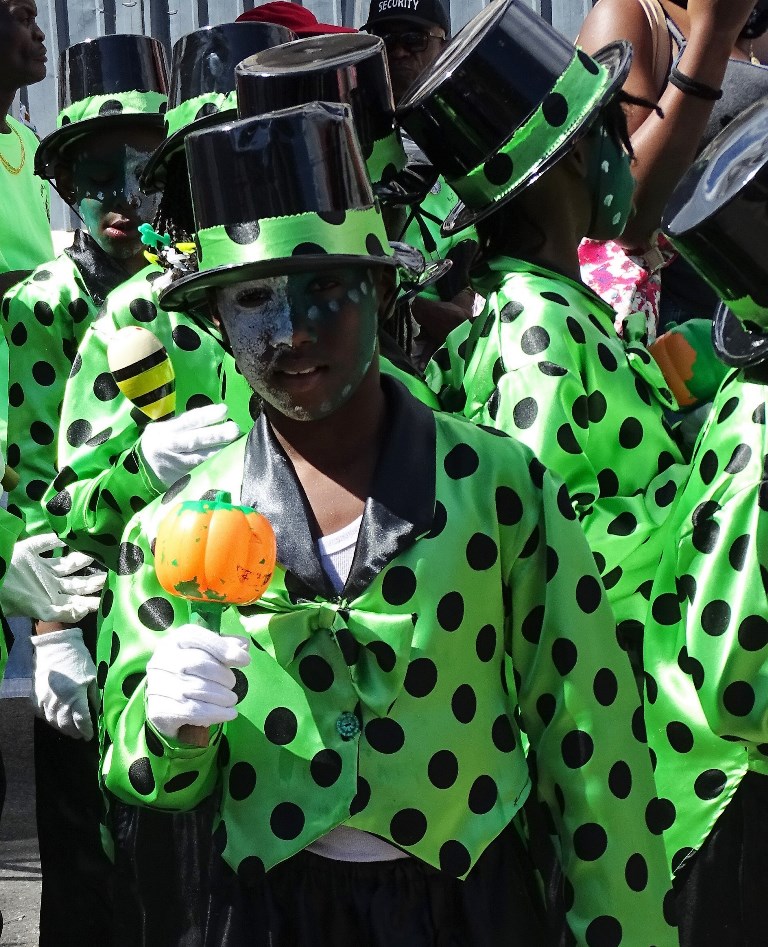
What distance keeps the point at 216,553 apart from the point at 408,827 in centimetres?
52

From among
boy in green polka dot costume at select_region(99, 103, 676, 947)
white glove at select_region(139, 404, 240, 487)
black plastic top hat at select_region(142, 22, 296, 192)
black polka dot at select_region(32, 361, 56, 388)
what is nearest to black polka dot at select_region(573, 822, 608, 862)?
boy in green polka dot costume at select_region(99, 103, 676, 947)

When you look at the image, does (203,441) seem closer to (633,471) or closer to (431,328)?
(633,471)

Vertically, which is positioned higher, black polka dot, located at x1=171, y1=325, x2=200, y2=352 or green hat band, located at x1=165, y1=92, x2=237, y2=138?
green hat band, located at x1=165, y1=92, x2=237, y2=138

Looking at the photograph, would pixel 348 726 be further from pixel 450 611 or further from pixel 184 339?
pixel 184 339

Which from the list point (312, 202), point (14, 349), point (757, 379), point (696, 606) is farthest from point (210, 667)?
point (14, 349)

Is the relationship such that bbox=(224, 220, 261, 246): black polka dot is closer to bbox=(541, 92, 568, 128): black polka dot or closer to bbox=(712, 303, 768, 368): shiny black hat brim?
bbox=(712, 303, 768, 368): shiny black hat brim

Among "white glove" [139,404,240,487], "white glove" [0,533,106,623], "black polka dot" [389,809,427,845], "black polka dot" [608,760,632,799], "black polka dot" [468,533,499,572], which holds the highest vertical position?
"black polka dot" [468,533,499,572]

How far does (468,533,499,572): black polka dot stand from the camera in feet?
8.06

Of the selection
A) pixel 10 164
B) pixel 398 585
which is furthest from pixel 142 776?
pixel 10 164

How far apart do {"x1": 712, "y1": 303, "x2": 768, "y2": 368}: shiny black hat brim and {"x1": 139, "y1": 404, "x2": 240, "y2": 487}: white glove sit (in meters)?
1.08

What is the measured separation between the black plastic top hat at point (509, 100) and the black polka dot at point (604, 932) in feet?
5.57

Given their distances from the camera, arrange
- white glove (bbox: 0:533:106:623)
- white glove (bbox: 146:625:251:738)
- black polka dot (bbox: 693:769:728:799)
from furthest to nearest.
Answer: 1. white glove (bbox: 0:533:106:623)
2. black polka dot (bbox: 693:769:728:799)
3. white glove (bbox: 146:625:251:738)

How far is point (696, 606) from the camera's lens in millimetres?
2809

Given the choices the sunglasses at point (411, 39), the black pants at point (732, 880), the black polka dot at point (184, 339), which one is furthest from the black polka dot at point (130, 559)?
the sunglasses at point (411, 39)
